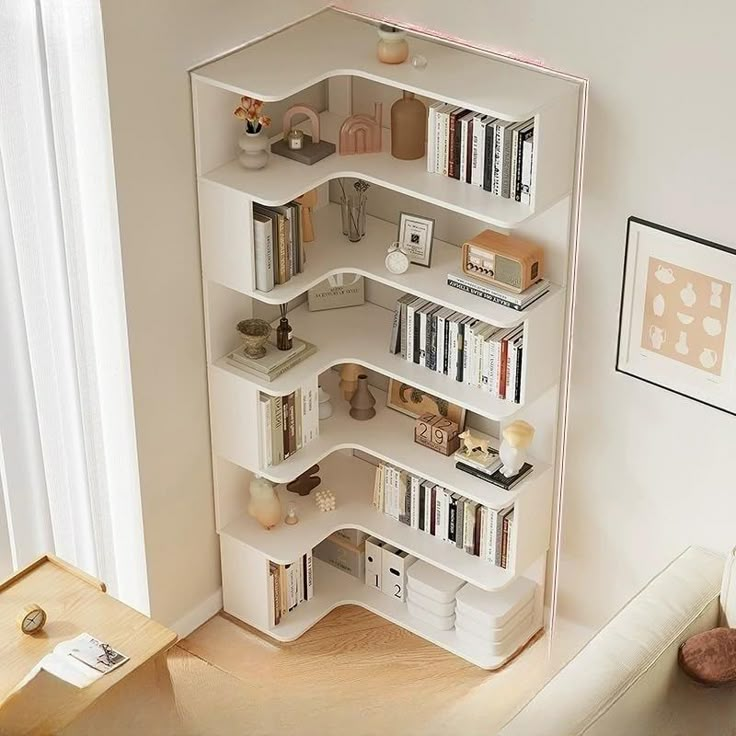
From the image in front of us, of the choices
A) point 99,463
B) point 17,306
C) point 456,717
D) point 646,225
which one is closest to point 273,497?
point 99,463

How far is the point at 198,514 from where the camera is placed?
13.0 feet

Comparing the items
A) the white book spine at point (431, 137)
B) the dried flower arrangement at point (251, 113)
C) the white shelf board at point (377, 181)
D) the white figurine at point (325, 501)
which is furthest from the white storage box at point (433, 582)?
the dried flower arrangement at point (251, 113)

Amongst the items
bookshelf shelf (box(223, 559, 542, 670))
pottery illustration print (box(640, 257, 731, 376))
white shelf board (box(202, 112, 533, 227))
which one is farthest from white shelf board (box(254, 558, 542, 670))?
white shelf board (box(202, 112, 533, 227))

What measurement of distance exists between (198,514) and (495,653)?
3.20 ft

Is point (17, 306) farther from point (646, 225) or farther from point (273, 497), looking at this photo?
point (646, 225)

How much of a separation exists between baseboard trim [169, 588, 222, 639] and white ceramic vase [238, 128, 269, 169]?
1418mm

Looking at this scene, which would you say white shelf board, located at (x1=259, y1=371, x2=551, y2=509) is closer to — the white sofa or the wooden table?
the white sofa

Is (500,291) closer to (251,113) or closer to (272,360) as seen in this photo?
(272,360)

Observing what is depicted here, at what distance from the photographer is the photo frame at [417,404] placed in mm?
3861

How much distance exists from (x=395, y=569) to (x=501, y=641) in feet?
1.34

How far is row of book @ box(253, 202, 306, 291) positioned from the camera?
11.4 feet

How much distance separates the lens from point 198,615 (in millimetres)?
4102

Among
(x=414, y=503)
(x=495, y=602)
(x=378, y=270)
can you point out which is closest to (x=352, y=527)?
(x=414, y=503)

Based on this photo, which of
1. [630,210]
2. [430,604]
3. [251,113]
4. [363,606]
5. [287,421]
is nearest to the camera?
[630,210]
